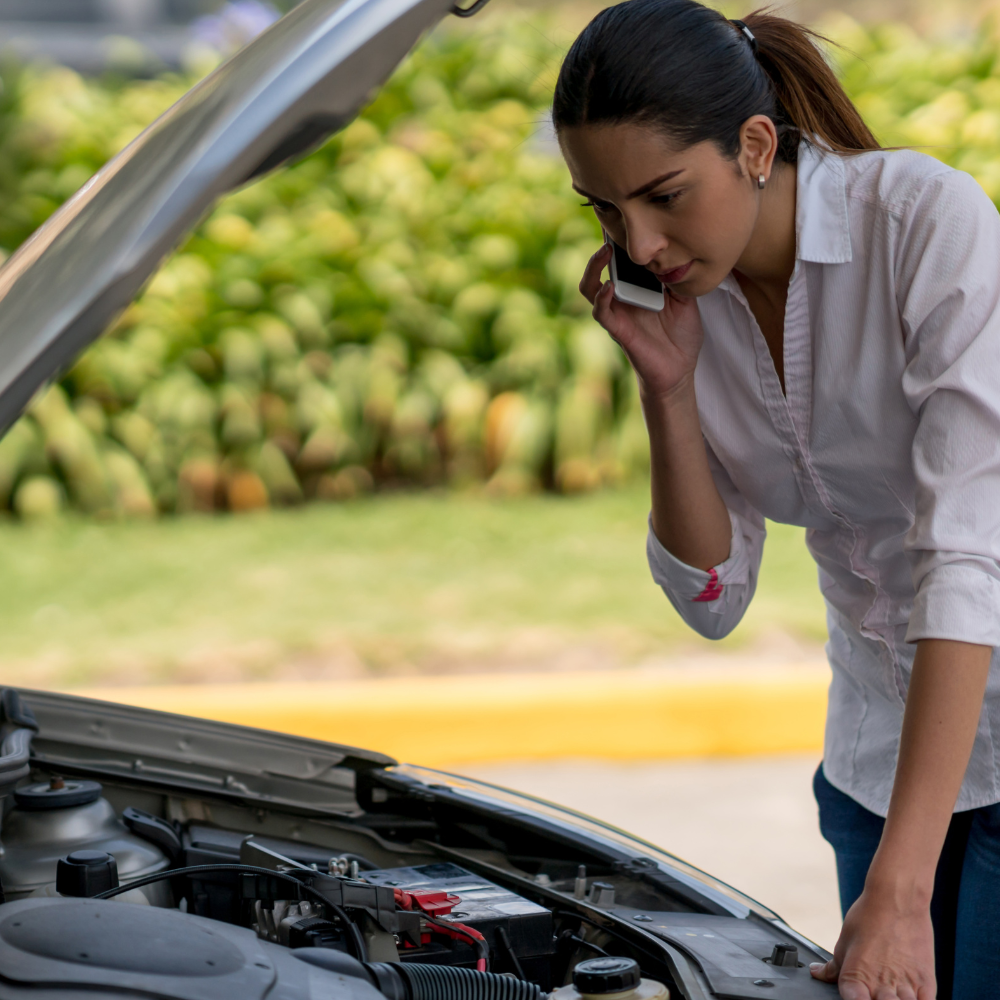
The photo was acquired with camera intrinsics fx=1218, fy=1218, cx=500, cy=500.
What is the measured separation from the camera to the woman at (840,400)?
1204mm

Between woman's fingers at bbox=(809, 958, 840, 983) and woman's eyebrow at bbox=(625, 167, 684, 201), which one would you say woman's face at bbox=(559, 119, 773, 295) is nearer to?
woman's eyebrow at bbox=(625, 167, 684, 201)

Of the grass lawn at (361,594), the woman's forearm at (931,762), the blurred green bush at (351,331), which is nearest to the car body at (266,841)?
the woman's forearm at (931,762)

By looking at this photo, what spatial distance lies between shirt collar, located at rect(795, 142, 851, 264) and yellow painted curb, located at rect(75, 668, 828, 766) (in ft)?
9.32

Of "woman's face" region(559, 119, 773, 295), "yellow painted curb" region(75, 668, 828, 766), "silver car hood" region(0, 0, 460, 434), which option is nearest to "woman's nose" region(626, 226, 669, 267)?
"woman's face" region(559, 119, 773, 295)

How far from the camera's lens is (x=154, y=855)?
158 centimetres

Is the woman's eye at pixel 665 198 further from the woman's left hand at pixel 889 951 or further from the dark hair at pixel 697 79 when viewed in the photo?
the woman's left hand at pixel 889 951

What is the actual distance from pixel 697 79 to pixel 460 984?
964 millimetres

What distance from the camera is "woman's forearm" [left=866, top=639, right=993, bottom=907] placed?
46.3 inches

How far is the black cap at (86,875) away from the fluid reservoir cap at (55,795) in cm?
16

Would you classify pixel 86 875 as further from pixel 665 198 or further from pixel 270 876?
pixel 665 198

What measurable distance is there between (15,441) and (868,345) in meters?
4.96

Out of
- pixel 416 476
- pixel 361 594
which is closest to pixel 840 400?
pixel 361 594

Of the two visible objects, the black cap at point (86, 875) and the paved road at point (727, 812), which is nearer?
the black cap at point (86, 875)

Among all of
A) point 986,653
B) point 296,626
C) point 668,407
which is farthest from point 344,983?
point 296,626
